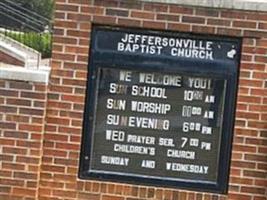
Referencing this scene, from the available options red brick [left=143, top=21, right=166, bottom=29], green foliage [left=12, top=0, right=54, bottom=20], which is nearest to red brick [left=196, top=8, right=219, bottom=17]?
red brick [left=143, top=21, right=166, bottom=29]

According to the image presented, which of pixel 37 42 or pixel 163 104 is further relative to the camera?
pixel 37 42

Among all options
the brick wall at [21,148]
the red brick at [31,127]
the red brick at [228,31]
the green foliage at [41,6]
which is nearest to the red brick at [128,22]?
the red brick at [228,31]

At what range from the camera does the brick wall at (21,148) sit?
259 inches

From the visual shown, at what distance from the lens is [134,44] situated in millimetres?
6598

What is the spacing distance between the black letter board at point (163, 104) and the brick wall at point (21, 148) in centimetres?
40

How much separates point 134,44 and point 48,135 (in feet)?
3.43

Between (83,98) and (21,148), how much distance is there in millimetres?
661

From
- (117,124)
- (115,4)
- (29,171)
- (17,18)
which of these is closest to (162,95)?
(117,124)

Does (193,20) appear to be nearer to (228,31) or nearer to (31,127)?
(228,31)

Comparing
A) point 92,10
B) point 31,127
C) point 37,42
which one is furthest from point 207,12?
point 37,42

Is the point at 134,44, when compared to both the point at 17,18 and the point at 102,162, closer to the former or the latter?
the point at 102,162

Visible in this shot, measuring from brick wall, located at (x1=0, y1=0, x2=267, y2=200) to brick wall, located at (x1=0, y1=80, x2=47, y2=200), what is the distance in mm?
12

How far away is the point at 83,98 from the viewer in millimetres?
6617

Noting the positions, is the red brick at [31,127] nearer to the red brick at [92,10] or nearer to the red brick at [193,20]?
the red brick at [92,10]
